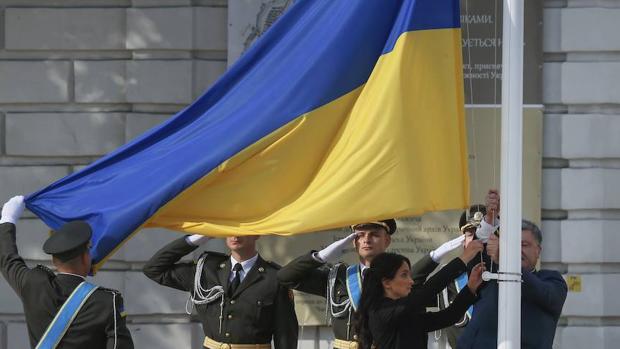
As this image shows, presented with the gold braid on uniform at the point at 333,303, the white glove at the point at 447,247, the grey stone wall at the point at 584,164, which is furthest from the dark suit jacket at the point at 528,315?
the grey stone wall at the point at 584,164

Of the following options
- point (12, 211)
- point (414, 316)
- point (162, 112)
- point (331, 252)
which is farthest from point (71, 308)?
point (162, 112)

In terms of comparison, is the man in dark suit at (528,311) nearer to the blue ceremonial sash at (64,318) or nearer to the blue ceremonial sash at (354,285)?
the blue ceremonial sash at (354,285)

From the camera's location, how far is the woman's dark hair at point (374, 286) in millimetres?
6301

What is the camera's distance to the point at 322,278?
7.52 m

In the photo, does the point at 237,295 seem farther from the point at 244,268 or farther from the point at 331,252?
the point at 331,252

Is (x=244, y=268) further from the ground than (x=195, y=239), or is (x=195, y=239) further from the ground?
(x=195, y=239)

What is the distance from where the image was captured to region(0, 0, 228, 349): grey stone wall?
9.38m

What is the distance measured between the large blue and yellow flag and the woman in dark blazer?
0.67 meters

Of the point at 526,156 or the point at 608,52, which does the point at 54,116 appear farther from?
the point at 608,52

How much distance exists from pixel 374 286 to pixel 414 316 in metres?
0.25

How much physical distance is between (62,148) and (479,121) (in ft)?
9.61

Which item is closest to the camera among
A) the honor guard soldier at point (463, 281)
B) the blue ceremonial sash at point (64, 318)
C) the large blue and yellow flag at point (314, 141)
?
the large blue and yellow flag at point (314, 141)

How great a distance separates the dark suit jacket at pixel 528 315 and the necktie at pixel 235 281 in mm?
1741

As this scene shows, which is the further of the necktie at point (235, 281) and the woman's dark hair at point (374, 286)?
the necktie at point (235, 281)
